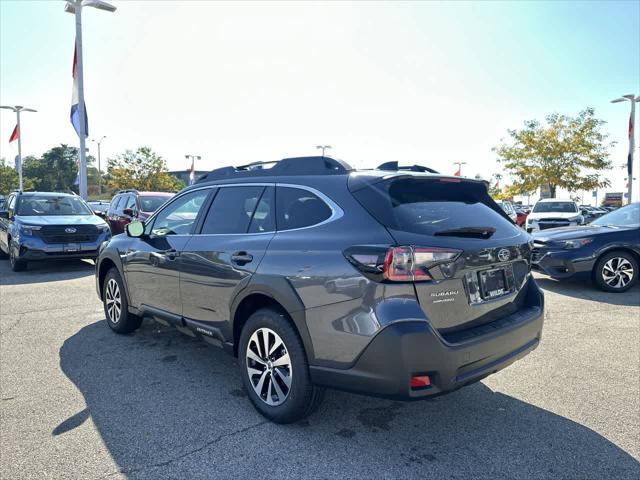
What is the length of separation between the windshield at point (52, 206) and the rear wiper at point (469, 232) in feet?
35.5

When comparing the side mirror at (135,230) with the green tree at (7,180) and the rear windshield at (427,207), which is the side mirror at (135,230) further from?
the green tree at (7,180)

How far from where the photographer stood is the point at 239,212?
3.82 m

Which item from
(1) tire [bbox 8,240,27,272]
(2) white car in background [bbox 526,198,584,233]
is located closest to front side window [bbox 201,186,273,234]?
(1) tire [bbox 8,240,27,272]

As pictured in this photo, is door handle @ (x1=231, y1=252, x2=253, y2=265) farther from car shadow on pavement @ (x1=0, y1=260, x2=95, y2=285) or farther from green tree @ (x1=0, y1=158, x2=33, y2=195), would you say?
green tree @ (x1=0, y1=158, x2=33, y2=195)

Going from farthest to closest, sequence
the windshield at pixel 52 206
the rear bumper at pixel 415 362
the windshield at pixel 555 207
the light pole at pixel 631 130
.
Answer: the light pole at pixel 631 130
the windshield at pixel 555 207
the windshield at pixel 52 206
the rear bumper at pixel 415 362

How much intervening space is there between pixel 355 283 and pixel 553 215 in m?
16.4

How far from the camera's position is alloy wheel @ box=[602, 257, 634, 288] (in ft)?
25.5

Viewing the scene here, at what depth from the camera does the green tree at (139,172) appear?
172 feet

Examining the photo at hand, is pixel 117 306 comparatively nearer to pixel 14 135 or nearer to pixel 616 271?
pixel 616 271

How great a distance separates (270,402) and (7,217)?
10.5m

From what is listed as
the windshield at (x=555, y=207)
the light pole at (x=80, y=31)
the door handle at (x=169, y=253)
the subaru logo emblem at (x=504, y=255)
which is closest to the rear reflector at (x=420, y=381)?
the subaru logo emblem at (x=504, y=255)

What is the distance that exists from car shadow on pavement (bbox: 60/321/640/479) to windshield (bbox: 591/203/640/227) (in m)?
6.22

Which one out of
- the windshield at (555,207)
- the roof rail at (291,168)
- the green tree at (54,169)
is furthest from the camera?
the green tree at (54,169)

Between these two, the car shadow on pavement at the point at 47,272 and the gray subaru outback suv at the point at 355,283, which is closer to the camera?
the gray subaru outback suv at the point at 355,283
